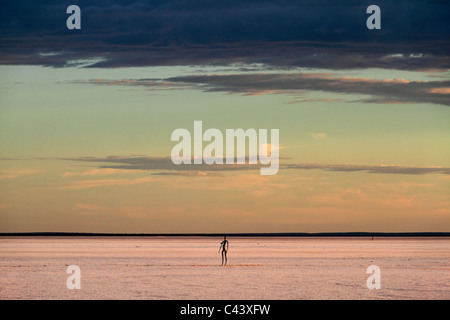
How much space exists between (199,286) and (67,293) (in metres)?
6.84

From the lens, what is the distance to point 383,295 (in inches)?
1350

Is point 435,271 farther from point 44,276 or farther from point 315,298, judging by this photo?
point 44,276

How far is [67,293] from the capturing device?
34.3m
